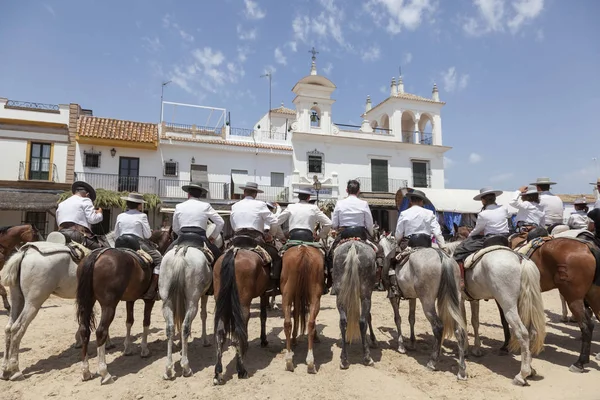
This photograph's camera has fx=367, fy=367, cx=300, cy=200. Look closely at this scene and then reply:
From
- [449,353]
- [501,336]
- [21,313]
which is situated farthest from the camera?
[501,336]

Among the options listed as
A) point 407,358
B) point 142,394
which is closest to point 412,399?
point 407,358

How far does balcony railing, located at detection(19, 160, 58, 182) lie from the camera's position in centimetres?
1884

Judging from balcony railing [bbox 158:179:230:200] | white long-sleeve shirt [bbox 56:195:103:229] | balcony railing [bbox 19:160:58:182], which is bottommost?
white long-sleeve shirt [bbox 56:195:103:229]

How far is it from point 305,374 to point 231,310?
1.27 metres

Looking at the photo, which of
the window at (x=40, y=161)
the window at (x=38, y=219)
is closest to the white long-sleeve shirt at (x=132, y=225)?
the window at (x=38, y=219)

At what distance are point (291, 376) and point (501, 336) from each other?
14.4ft

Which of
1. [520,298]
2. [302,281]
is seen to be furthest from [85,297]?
[520,298]

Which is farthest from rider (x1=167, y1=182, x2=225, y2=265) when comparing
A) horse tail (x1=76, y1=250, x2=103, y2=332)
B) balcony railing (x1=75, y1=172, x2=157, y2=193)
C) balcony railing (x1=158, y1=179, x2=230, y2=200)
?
balcony railing (x1=75, y1=172, x2=157, y2=193)

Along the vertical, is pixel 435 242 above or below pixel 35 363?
above

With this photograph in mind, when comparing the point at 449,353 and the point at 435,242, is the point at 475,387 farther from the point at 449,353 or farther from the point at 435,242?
the point at 435,242

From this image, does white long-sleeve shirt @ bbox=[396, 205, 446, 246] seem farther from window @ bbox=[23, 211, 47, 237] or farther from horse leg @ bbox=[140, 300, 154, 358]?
window @ bbox=[23, 211, 47, 237]

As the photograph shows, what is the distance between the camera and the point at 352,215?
562cm

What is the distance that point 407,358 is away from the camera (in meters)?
5.48

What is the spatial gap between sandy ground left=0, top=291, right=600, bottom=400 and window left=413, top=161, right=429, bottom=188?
19498 mm
